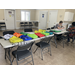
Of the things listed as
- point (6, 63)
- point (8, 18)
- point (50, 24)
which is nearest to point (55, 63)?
point (6, 63)

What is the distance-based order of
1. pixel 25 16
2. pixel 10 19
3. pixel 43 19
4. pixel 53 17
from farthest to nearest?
pixel 25 16, pixel 43 19, pixel 10 19, pixel 53 17

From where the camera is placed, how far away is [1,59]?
2.34m

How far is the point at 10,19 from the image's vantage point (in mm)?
7535

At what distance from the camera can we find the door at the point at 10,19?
7.22 m

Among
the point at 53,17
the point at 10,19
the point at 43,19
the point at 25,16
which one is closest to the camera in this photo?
the point at 53,17

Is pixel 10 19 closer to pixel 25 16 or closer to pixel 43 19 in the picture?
pixel 25 16

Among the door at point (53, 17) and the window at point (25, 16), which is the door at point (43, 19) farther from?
the window at point (25, 16)

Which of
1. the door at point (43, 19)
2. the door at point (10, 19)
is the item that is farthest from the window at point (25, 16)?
the door at point (43, 19)

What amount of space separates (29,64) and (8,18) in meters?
6.60

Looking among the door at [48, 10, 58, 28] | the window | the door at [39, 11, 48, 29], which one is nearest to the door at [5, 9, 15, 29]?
the window

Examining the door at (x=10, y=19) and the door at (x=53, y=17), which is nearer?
the door at (x=53, y=17)

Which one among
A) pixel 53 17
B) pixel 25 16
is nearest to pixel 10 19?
pixel 25 16

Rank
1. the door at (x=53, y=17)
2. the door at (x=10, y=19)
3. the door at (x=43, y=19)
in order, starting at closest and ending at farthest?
the door at (x=53, y=17) → the door at (x=10, y=19) → the door at (x=43, y=19)
